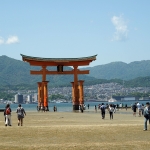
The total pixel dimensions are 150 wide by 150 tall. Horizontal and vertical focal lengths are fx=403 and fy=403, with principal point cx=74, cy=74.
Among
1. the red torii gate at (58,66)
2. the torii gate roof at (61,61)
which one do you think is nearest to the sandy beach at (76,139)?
the torii gate roof at (61,61)

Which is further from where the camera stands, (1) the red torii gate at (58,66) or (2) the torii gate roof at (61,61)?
(1) the red torii gate at (58,66)

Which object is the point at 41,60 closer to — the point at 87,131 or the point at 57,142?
the point at 87,131

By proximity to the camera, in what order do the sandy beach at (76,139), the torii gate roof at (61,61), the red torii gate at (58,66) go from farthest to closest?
the red torii gate at (58,66) → the torii gate roof at (61,61) → the sandy beach at (76,139)

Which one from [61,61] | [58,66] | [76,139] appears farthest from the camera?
[58,66]

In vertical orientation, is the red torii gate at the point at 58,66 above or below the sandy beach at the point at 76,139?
above

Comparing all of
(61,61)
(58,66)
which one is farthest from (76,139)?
(58,66)

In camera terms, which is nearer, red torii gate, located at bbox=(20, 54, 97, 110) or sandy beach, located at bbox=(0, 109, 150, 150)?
sandy beach, located at bbox=(0, 109, 150, 150)

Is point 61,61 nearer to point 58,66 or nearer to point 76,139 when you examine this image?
point 58,66

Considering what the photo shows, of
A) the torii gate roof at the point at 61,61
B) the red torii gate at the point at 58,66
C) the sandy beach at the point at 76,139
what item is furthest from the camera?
the red torii gate at the point at 58,66

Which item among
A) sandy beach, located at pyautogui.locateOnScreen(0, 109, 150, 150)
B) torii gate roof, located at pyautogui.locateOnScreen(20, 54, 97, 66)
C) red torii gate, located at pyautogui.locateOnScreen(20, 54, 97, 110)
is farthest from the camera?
red torii gate, located at pyautogui.locateOnScreen(20, 54, 97, 110)

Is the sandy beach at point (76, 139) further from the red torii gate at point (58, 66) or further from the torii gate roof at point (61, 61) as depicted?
the red torii gate at point (58, 66)

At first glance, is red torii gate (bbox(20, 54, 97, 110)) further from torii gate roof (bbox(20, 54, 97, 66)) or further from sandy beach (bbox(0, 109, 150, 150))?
sandy beach (bbox(0, 109, 150, 150))

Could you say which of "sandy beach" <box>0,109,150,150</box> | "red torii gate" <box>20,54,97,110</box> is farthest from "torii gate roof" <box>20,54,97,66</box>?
"sandy beach" <box>0,109,150,150</box>

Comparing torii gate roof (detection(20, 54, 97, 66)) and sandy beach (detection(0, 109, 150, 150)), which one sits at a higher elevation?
torii gate roof (detection(20, 54, 97, 66))
